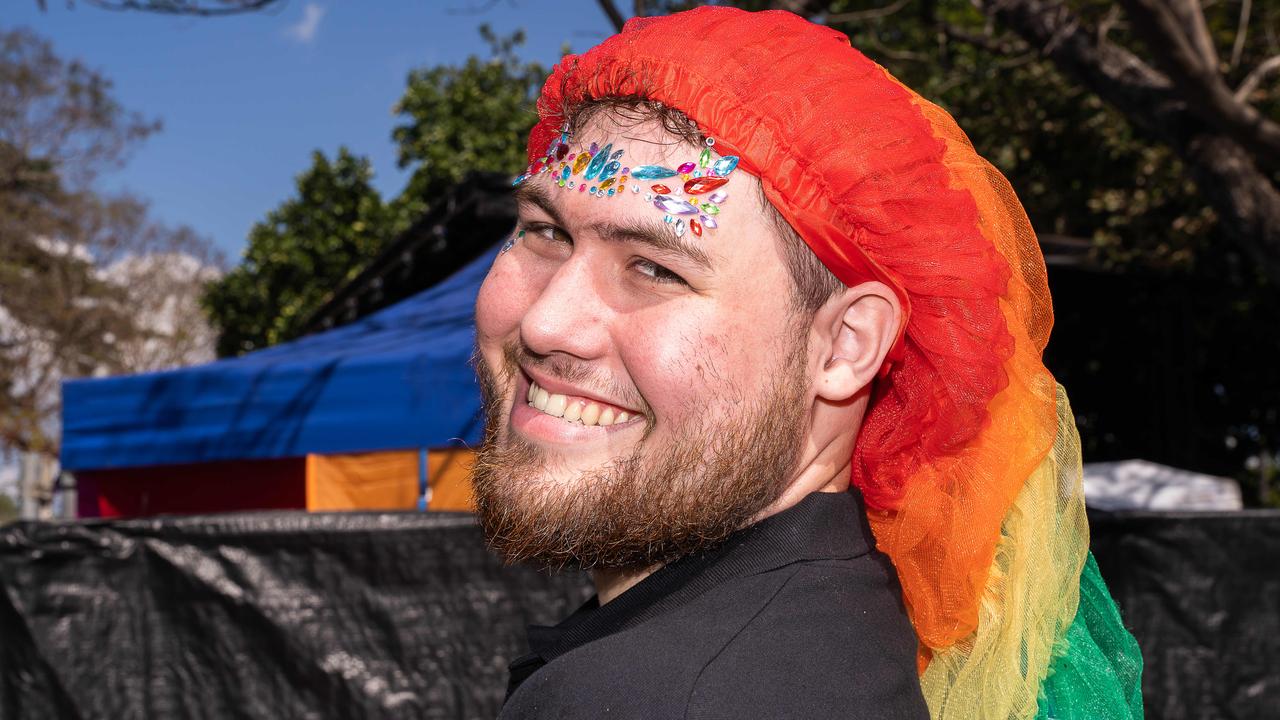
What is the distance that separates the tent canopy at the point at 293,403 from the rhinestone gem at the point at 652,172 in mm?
3983

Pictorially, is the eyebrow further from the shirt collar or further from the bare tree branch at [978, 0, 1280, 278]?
the bare tree branch at [978, 0, 1280, 278]

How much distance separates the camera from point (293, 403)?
6.14 metres

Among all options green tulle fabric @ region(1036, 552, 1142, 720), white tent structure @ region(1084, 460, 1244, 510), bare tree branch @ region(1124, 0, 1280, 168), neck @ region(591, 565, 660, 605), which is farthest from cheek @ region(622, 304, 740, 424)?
white tent structure @ region(1084, 460, 1244, 510)

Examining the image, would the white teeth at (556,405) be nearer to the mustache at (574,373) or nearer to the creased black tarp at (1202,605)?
the mustache at (574,373)

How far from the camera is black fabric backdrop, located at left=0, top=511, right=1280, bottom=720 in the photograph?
10.5 feet

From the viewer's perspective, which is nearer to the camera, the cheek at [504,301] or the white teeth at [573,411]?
the white teeth at [573,411]

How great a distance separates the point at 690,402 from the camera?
1278 millimetres

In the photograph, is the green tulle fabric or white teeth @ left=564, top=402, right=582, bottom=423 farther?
the green tulle fabric

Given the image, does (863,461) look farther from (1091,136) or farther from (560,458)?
(1091,136)

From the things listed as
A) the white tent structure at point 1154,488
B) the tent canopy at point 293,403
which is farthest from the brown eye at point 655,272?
the white tent structure at point 1154,488

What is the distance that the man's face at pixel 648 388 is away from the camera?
4.19 ft

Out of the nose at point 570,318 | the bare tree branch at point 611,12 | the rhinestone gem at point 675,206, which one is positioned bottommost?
the nose at point 570,318

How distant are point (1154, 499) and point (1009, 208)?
5654 millimetres

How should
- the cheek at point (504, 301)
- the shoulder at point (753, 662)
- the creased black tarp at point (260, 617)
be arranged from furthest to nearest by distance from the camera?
the creased black tarp at point (260, 617)
the cheek at point (504, 301)
the shoulder at point (753, 662)
